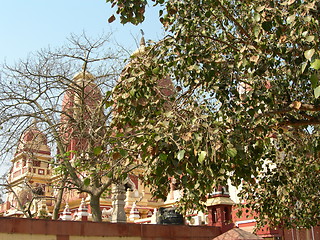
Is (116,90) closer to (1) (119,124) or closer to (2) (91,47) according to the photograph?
(1) (119,124)

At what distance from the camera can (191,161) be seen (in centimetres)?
516

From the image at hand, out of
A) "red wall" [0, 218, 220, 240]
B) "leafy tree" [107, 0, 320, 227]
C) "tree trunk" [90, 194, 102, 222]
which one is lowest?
"red wall" [0, 218, 220, 240]

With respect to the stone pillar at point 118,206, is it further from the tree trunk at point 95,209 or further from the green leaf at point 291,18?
the green leaf at point 291,18

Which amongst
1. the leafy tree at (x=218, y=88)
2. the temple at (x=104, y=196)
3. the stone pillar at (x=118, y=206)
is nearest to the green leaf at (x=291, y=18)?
the leafy tree at (x=218, y=88)

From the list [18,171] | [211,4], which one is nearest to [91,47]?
[211,4]

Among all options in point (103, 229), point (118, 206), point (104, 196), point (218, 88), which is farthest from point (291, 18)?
point (104, 196)

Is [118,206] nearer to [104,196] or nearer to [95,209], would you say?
[95,209]

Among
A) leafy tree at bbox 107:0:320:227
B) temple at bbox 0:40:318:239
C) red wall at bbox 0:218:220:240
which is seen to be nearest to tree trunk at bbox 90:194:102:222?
temple at bbox 0:40:318:239

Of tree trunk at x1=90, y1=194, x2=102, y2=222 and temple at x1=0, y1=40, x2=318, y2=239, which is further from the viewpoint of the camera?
temple at x1=0, y1=40, x2=318, y2=239

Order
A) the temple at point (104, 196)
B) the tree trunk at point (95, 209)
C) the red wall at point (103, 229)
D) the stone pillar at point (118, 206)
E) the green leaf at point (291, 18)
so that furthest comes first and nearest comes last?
the temple at point (104, 196), the tree trunk at point (95, 209), the stone pillar at point (118, 206), the red wall at point (103, 229), the green leaf at point (291, 18)

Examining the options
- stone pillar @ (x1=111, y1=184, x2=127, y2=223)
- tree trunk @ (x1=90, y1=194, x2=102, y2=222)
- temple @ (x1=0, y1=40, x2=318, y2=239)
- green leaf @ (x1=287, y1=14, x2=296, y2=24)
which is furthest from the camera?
temple @ (x1=0, y1=40, x2=318, y2=239)

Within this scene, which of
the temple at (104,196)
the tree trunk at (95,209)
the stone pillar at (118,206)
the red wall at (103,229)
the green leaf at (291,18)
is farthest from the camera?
the temple at (104,196)

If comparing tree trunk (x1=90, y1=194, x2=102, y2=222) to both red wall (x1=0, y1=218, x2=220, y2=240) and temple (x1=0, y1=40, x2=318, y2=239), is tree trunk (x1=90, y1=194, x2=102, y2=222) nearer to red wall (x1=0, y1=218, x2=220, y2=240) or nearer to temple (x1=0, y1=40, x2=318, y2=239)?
temple (x1=0, y1=40, x2=318, y2=239)

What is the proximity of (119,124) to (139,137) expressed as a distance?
5.06 feet
